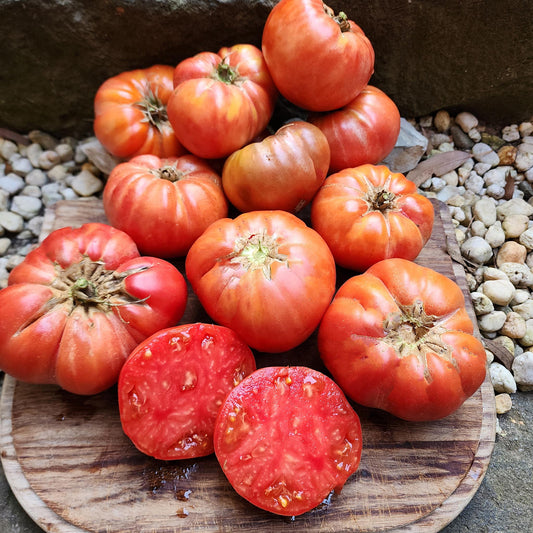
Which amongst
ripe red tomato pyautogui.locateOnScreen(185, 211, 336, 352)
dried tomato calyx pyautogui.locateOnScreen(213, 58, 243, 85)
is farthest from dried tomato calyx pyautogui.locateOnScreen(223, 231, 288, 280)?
dried tomato calyx pyautogui.locateOnScreen(213, 58, 243, 85)

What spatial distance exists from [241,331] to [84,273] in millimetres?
576

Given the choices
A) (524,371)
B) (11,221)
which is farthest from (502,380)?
(11,221)

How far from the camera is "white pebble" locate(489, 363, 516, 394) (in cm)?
196

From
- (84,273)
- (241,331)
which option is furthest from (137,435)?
(84,273)

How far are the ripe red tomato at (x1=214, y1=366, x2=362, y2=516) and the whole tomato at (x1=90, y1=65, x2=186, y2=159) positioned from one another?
119 cm

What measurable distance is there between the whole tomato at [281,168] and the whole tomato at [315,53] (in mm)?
173

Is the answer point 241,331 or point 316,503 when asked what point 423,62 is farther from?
point 316,503

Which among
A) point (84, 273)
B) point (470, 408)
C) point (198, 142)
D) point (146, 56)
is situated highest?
point (146, 56)

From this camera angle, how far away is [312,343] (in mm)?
1849

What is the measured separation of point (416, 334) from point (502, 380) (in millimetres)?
709

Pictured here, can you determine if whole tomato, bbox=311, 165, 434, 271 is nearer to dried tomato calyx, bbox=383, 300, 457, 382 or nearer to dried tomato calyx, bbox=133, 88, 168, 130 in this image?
dried tomato calyx, bbox=383, 300, 457, 382

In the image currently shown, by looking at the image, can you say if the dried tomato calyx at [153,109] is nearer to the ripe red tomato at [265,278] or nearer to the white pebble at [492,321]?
the ripe red tomato at [265,278]

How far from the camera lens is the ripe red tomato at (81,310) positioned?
1555 millimetres

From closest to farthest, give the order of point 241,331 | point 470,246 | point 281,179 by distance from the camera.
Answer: point 241,331 < point 281,179 < point 470,246
